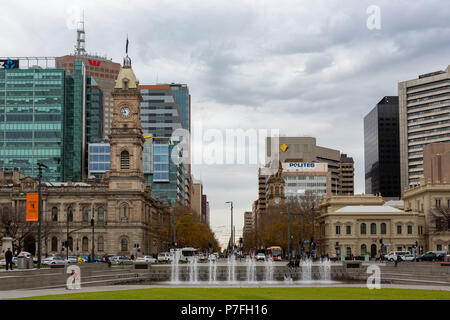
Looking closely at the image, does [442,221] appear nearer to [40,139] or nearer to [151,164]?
[151,164]

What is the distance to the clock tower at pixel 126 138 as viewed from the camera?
11869cm

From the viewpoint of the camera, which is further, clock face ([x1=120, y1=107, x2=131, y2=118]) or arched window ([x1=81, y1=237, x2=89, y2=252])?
arched window ([x1=81, y1=237, x2=89, y2=252])

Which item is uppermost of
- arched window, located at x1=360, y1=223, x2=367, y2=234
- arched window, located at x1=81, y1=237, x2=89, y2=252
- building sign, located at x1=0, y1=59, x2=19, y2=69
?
building sign, located at x1=0, y1=59, x2=19, y2=69

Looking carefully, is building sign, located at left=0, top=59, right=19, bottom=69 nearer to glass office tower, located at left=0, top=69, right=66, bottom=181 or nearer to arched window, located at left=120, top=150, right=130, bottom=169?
glass office tower, located at left=0, top=69, right=66, bottom=181

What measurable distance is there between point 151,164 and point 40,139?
31905mm

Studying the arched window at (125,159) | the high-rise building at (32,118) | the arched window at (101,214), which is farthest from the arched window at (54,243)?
the high-rise building at (32,118)

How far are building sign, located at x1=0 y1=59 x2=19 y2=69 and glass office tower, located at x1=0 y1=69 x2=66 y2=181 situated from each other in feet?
9.10

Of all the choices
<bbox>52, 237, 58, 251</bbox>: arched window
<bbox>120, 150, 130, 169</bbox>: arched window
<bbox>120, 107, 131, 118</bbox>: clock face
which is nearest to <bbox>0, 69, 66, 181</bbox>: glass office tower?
<bbox>52, 237, 58, 251</bbox>: arched window

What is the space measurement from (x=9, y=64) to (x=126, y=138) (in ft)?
228

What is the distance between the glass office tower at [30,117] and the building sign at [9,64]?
2775 millimetres

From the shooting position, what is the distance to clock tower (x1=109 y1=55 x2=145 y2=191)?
4673 inches

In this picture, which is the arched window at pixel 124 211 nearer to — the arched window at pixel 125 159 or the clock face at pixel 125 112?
the arched window at pixel 125 159

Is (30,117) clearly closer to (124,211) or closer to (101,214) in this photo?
(101,214)
